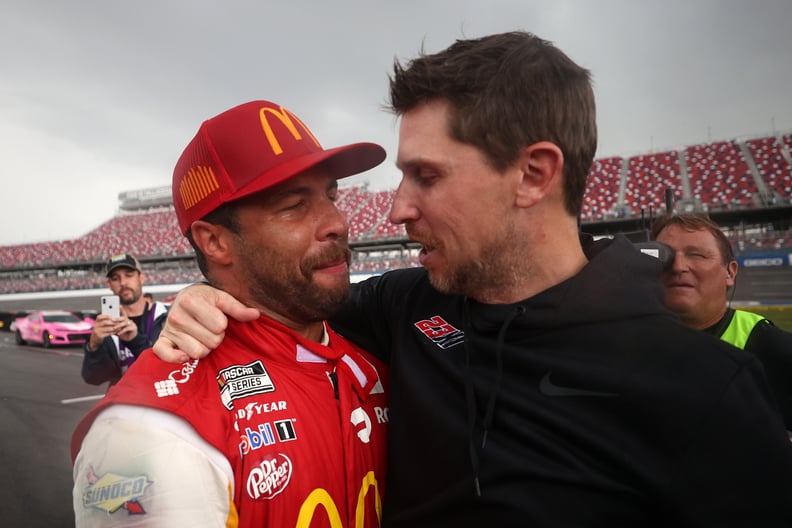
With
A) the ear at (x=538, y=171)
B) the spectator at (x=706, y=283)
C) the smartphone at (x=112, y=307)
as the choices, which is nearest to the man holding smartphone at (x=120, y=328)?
the smartphone at (x=112, y=307)

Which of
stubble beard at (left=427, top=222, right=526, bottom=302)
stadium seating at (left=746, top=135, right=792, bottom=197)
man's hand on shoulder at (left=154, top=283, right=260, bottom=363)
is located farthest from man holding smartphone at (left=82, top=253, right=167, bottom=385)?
stadium seating at (left=746, top=135, right=792, bottom=197)

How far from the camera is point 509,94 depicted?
1.39 m

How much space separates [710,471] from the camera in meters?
1.02

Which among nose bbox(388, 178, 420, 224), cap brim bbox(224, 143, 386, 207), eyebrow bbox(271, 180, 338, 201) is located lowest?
nose bbox(388, 178, 420, 224)

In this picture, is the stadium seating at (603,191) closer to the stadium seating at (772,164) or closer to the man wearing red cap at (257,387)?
the stadium seating at (772,164)

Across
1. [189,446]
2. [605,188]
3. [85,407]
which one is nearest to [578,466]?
[189,446]

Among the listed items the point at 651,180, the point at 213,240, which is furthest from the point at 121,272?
the point at 651,180

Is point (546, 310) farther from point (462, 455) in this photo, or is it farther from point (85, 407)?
point (85, 407)

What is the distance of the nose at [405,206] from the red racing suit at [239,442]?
564mm

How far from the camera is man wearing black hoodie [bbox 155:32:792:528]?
1.04m

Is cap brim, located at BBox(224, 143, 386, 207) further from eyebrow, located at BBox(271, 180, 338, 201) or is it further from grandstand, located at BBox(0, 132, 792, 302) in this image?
grandstand, located at BBox(0, 132, 792, 302)

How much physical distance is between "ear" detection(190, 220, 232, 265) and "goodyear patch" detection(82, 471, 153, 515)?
79 centimetres

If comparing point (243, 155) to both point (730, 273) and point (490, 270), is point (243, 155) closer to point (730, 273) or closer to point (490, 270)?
point (490, 270)

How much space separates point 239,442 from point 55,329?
15852mm
